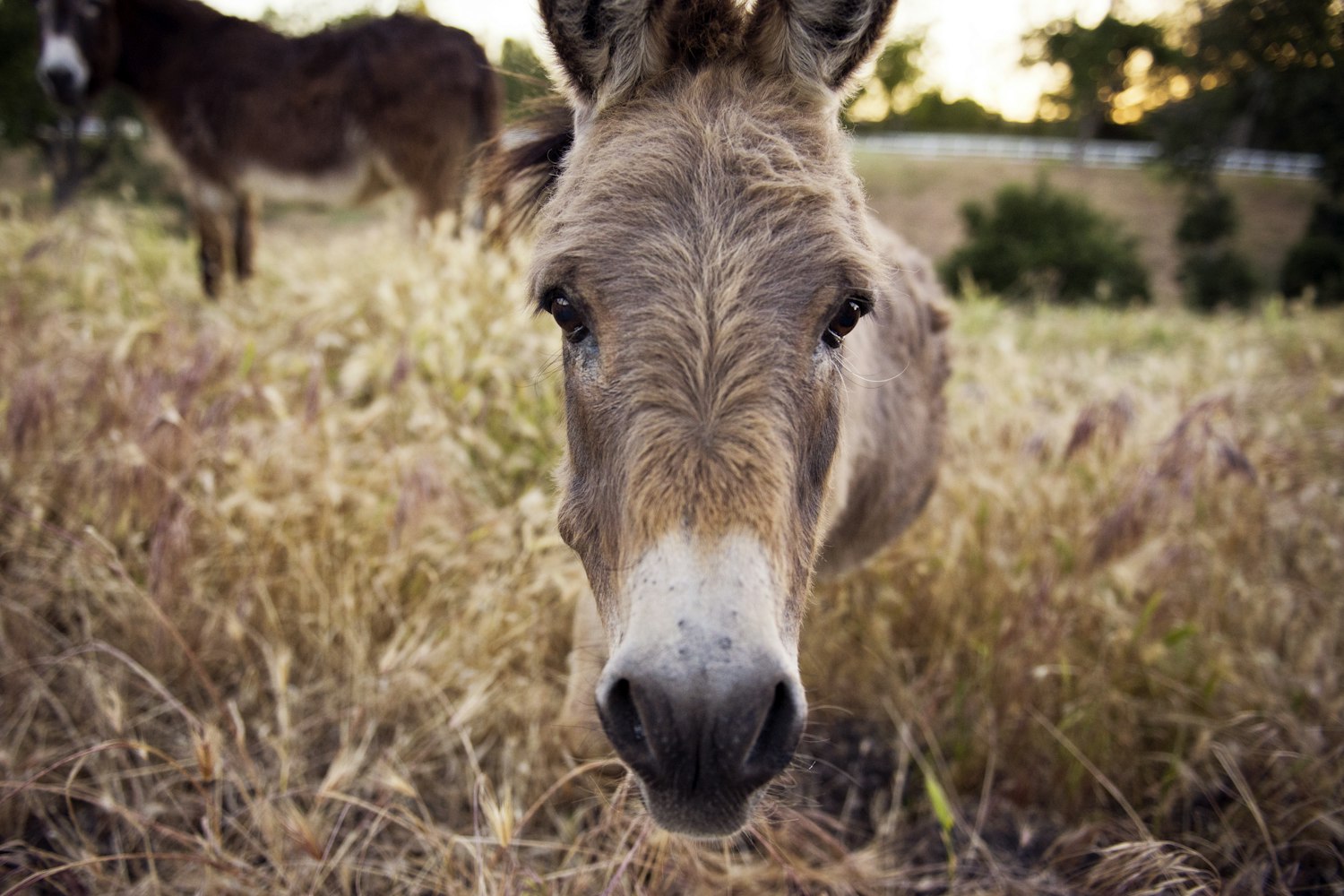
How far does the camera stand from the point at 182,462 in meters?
3.08

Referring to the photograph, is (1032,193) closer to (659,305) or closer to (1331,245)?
(1331,245)

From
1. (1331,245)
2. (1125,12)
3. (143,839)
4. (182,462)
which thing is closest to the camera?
(143,839)

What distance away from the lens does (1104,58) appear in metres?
36.0

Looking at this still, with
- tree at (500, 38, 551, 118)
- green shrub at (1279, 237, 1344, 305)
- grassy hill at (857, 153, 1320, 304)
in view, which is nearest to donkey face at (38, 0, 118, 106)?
tree at (500, 38, 551, 118)

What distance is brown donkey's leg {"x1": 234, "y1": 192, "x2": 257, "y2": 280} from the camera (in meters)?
7.51

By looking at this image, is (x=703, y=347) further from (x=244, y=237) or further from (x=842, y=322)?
(x=244, y=237)

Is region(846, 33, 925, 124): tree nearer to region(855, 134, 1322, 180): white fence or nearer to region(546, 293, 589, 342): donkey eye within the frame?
region(855, 134, 1322, 180): white fence

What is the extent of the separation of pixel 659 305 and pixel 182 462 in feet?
8.47

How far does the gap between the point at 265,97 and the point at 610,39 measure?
6912 millimetres

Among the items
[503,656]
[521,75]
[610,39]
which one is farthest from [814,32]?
[503,656]

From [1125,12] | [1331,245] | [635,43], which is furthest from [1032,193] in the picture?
[635,43]

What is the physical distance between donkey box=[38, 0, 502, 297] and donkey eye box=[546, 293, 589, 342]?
6095mm

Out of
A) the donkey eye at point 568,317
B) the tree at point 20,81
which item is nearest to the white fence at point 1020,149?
the tree at point 20,81

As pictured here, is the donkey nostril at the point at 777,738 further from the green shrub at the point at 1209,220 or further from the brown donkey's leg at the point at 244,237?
the green shrub at the point at 1209,220
